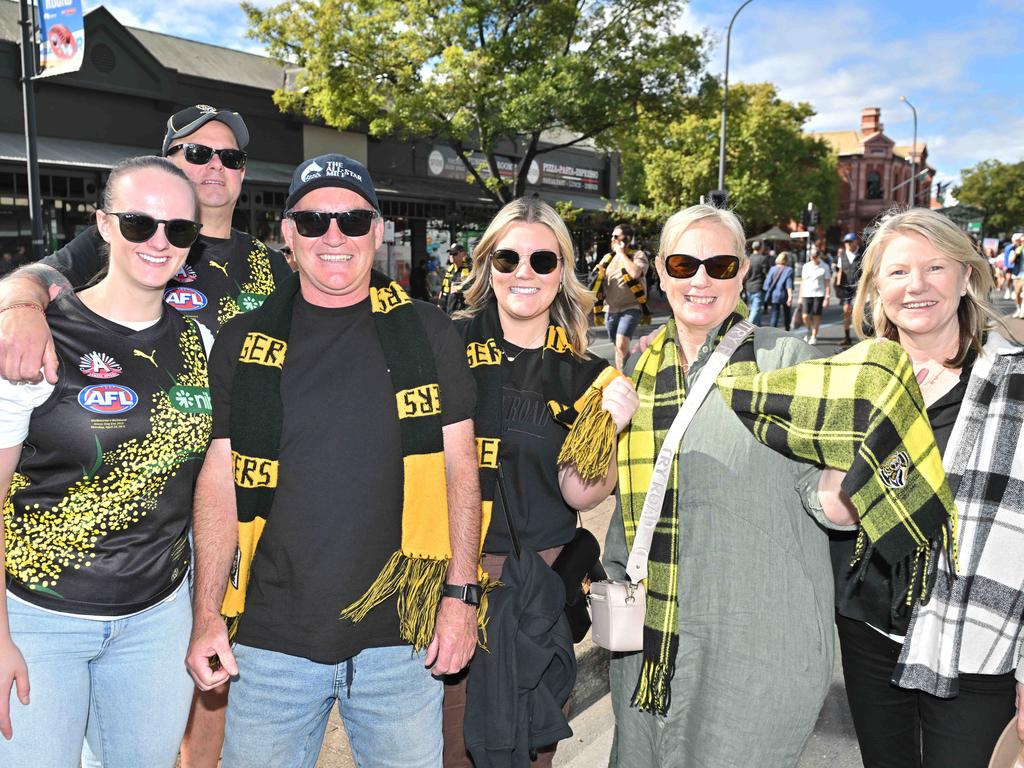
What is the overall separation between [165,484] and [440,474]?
72 cm

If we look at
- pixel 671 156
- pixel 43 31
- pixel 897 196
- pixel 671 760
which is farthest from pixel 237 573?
pixel 897 196

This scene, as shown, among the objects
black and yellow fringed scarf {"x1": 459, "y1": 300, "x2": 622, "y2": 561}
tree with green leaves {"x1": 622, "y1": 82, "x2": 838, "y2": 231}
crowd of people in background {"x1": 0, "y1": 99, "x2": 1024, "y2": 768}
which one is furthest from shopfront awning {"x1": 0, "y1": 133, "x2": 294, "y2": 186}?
tree with green leaves {"x1": 622, "y1": 82, "x2": 838, "y2": 231}

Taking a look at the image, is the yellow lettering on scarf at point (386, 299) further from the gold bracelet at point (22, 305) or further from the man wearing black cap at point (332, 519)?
the gold bracelet at point (22, 305)

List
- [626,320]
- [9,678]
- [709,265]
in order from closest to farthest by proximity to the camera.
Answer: [9,678] → [709,265] → [626,320]

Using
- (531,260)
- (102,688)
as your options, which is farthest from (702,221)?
(102,688)

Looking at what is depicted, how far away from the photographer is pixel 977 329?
7.57ft

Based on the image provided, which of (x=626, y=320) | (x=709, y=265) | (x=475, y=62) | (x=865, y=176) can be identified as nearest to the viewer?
(x=709, y=265)

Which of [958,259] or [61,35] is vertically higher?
[61,35]

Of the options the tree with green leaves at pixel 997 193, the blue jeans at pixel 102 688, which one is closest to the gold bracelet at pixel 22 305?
the blue jeans at pixel 102 688

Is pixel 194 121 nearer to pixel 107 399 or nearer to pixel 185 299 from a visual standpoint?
pixel 185 299

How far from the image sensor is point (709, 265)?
2277 millimetres

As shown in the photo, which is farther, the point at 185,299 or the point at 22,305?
the point at 185,299

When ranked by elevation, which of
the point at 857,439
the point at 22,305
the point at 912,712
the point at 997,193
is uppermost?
the point at 997,193

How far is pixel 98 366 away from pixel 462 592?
1.14 meters
